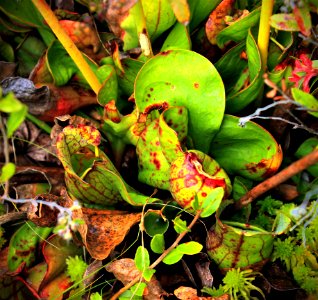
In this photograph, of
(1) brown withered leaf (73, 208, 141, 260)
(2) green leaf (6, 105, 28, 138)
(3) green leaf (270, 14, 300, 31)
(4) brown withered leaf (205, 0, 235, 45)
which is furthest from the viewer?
(4) brown withered leaf (205, 0, 235, 45)

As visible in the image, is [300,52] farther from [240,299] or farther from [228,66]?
[240,299]

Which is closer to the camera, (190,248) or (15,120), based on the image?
(15,120)

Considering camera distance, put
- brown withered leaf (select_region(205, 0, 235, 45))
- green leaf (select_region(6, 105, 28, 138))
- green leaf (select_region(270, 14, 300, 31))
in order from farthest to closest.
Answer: brown withered leaf (select_region(205, 0, 235, 45)) < green leaf (select_region(270, 14, 300, 31)) < green leaf (select_region(6, 105, 28, 138))

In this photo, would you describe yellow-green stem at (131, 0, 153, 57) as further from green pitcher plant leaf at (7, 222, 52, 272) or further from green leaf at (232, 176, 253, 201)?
green pitcher plant leaf at (7, 222, 52, 272)

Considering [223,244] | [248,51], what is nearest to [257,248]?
[223,244]

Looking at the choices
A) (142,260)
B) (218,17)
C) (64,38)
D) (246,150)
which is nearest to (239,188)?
(246,150)

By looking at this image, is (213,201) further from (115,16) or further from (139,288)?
(115,16)

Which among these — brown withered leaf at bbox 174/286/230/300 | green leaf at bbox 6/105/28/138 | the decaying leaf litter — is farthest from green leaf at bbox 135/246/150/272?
green leaf at bbox 6/105/28/138
